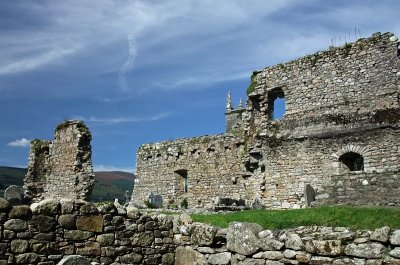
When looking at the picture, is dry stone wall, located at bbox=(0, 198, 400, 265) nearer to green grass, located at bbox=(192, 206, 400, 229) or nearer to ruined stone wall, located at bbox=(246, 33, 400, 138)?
green grass, located at bbox=(192, 206, 400, 229)

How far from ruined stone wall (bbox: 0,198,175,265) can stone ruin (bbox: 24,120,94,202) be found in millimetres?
15972

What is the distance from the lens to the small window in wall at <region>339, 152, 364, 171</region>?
21.1 m

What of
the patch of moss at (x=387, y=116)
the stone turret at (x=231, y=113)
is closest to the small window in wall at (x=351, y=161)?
the patch of moss at (x=387, y=116)

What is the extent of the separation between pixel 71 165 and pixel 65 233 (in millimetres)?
18043

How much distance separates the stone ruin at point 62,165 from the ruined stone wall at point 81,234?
15972 mm

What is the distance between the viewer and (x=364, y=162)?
20.3 metres

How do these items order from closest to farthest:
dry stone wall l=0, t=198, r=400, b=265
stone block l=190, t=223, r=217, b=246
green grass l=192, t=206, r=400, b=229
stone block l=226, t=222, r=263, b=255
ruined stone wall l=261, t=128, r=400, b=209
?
dry stone wall l=0, t=198, r=400, b=265, stone block l=226, t=222, r=263, b=255, stone block l=190, t=223, r=217, b=246, green grass l=192, t=206, r=400, b=229, ruined stone wall l=261, t=128, r=400, b=209

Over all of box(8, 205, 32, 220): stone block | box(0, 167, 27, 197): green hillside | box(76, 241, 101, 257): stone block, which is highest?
box(0, 167, 27, 197): green hillside

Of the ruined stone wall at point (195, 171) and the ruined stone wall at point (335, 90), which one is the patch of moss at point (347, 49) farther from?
the ruined stone wall at point (195, 171)

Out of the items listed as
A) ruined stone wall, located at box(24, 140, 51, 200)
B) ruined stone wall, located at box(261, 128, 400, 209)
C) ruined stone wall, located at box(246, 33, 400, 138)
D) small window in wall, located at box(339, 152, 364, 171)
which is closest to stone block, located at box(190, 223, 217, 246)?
ruined stone wall, located at box(261, 128, 400, 209)

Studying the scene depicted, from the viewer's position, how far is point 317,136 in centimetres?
2202

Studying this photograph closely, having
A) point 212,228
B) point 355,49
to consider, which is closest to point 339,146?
point 355,49

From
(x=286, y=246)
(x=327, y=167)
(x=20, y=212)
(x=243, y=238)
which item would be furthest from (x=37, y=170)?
(x=286, y=246)

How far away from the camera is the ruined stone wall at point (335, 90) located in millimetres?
20859
